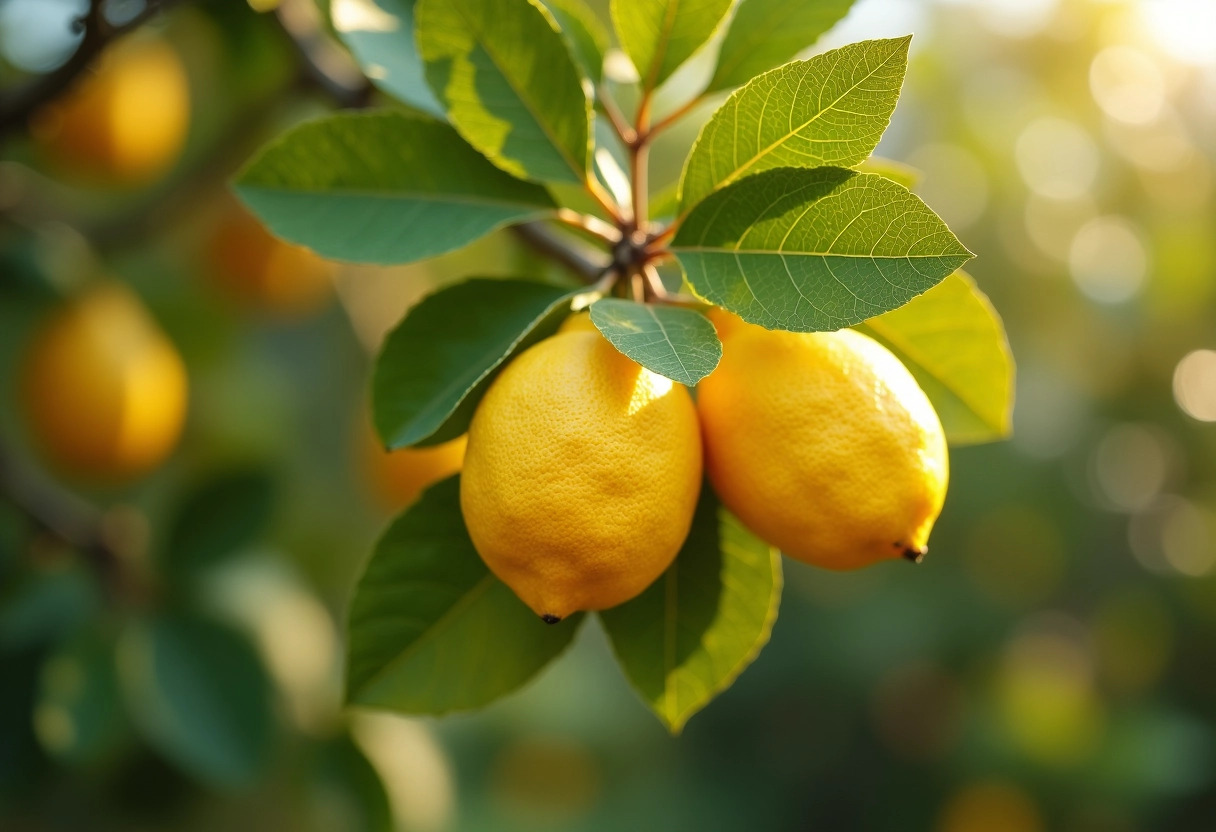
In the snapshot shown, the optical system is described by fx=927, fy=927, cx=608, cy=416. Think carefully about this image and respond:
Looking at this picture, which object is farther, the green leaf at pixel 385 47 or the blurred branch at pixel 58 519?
the blurred branch at pixel 58 519

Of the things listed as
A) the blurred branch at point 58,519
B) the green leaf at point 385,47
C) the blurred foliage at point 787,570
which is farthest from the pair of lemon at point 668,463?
the blurred branch at point 58,519

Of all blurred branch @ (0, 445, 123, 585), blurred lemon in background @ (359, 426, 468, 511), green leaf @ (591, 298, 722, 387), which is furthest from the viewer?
blurred branch @ (0, 445, 123, 585)

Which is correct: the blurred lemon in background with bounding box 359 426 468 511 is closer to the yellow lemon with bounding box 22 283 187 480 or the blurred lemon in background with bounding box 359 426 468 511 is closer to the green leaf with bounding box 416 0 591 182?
the yellow lemon with bounding box 22 283 187 480

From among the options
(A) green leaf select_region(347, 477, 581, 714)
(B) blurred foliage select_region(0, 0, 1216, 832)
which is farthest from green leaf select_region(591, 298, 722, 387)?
(B) blurred foliage select_region(0, 0, 1216, 832)

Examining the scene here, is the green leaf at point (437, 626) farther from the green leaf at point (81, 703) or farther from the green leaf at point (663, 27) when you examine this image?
the green leaf at point (81, 703)

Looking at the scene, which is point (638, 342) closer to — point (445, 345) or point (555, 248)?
point (445, 345)

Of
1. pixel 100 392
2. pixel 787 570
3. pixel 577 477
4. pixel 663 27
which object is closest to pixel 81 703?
pixel 100 392
